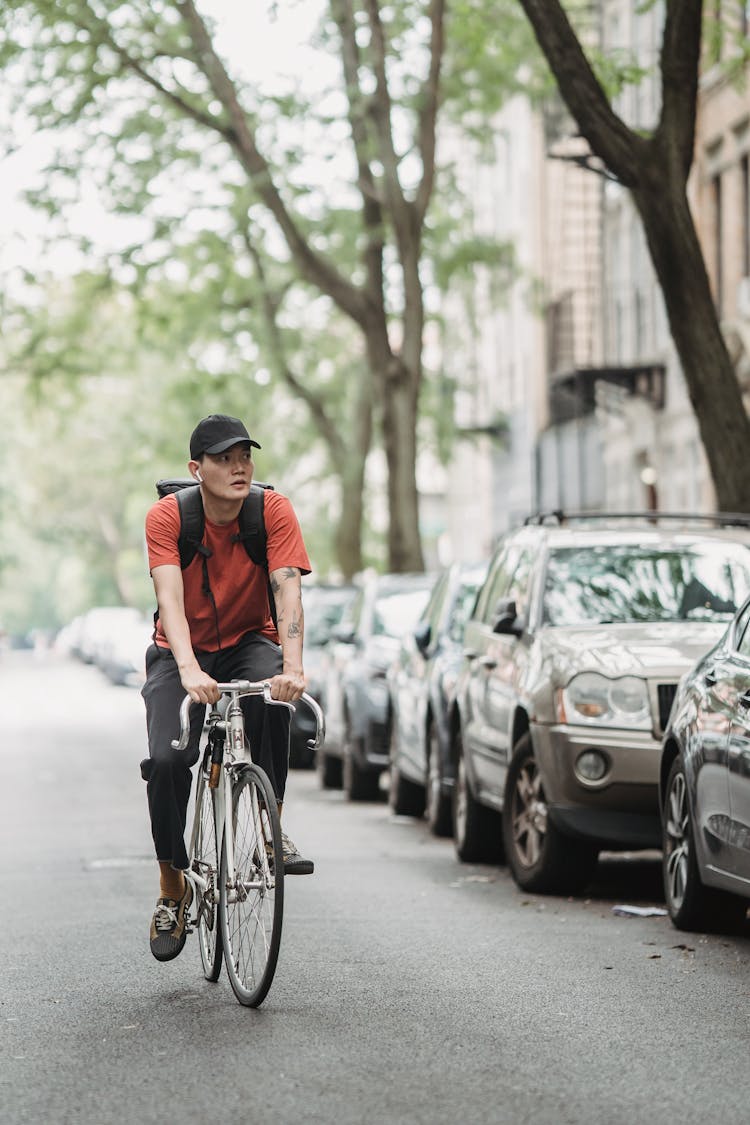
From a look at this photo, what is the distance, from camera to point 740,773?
9133 mm

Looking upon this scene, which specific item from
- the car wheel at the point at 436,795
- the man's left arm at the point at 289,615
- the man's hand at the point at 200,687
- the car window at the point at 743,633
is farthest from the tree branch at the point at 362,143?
the man's hand at the point at 200,687

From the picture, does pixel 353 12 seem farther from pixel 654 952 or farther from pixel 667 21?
pixel 654 952

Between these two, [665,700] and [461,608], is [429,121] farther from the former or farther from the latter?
[665,700]

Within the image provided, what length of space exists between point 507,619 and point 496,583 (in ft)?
5.64

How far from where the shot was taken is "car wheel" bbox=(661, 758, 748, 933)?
32.8 ft

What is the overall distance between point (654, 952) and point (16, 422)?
6744 cm

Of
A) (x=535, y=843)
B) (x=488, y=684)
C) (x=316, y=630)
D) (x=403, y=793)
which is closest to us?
(x=535, y=843)

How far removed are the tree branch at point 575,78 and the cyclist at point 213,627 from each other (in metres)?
8.95

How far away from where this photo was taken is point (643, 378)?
35875mm

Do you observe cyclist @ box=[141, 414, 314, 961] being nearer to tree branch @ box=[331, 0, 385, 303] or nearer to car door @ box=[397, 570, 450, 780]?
car door @ box=[397, 570, 450, 780]

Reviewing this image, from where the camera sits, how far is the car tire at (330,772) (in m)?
22.2

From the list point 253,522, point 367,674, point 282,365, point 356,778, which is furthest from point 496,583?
point 282,365

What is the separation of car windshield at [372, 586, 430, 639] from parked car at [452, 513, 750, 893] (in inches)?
234

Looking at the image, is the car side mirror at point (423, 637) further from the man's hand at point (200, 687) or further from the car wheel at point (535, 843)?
the man's hand at point (200, 687)
